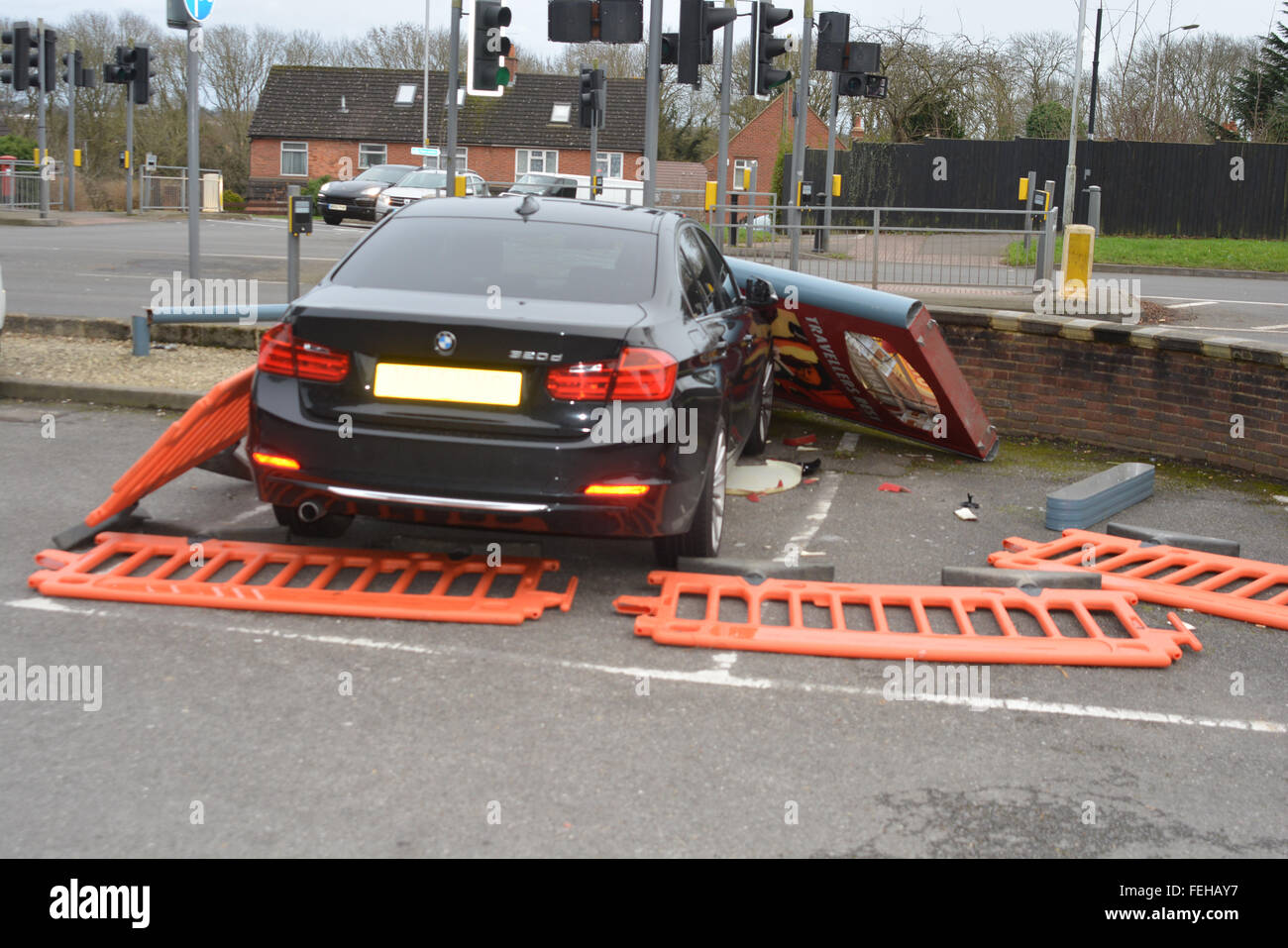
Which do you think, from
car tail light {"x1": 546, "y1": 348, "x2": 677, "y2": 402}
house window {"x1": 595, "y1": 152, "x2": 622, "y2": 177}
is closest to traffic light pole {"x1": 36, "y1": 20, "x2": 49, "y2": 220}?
car tail light {"x1": 546, "y1": 348, "x2": 677, "y2": 402}

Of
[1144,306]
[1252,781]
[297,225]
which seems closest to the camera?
[1252,781]

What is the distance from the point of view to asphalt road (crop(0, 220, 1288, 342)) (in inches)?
670

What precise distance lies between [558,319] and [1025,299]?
12.8 meters

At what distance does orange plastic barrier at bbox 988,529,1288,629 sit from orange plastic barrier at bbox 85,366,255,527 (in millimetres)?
3602

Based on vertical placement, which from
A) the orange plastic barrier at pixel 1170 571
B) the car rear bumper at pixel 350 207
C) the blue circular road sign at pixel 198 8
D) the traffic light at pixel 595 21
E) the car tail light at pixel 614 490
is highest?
the traffic light at pixel 595 21

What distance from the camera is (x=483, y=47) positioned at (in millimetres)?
16609

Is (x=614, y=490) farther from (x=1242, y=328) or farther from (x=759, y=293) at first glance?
(x=1242, y=328)

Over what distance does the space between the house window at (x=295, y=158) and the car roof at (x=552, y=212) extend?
214ft

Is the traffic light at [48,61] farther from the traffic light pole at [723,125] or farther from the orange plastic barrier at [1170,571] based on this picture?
the orange plastic barrier at [1170,571]

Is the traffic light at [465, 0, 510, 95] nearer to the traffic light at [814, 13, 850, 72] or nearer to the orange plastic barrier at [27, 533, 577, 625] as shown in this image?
the traffic light at [814, 13, 850, 72]

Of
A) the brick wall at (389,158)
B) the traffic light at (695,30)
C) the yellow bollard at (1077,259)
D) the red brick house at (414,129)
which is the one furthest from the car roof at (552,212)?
the brick wall at (389,158)

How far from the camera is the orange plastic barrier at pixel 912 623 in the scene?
5121 mm
